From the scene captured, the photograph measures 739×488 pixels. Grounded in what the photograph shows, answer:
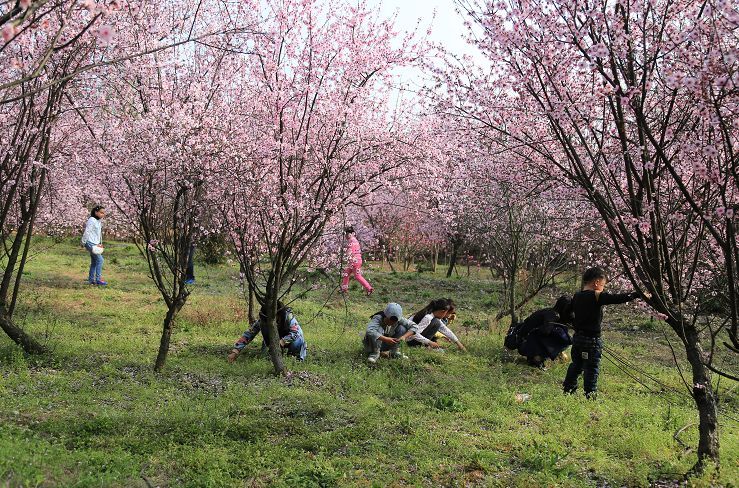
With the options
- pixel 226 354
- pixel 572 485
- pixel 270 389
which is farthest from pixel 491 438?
pixel 226 354

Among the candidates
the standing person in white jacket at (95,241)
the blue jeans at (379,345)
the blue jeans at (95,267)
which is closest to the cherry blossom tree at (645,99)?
the blue jeans at (379,345)

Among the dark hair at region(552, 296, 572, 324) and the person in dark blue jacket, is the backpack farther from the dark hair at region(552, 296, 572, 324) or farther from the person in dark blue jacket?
the dark hair at region(552, 296, 572, 324)

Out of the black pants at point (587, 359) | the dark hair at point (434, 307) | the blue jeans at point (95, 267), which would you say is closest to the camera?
the black pants at point (587, 359)

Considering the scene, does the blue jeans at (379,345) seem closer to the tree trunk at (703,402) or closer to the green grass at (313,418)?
the green grass at (313,418)

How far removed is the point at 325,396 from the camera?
20.6 feet

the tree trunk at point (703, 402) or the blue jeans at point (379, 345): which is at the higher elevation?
the tree trunk at point (703, 402)

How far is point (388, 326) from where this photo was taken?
812 cm

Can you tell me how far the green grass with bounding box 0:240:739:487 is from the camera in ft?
14.3

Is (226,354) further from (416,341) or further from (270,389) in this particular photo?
(416,341)

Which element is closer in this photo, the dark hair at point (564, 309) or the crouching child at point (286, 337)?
the dark hair at point (564, 309)

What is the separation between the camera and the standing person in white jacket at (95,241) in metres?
12.3

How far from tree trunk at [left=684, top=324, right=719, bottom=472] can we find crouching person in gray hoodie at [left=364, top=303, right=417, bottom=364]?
4.02 meters

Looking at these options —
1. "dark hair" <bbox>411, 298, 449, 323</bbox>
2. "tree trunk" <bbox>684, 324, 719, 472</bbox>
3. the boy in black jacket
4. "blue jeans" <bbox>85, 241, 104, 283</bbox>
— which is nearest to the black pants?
the boy in black jacket

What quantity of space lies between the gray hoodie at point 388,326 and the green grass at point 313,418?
0.42m
